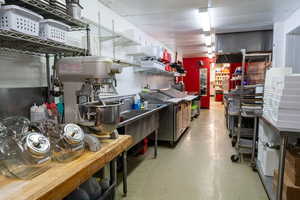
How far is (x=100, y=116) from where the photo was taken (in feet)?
4.97

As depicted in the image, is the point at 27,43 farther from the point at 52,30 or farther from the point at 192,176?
the point at 192,176

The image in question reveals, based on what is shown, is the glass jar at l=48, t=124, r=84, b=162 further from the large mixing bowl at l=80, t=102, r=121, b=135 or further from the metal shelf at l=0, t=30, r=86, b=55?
the metal shelf at l=0, t=30, r=86, b=55

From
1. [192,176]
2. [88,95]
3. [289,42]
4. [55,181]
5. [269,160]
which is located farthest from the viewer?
[289,42]

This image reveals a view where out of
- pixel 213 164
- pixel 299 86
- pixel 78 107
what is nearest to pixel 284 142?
pixel 299 86

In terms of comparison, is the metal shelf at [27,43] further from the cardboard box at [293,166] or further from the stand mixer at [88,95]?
the cardboard box at [293,166]


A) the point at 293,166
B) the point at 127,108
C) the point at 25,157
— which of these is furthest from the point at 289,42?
the point at 25,157

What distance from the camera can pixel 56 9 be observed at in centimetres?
167

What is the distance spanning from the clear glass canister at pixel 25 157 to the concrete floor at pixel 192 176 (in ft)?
4.83

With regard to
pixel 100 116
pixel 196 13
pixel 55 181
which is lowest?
pixel 55 181

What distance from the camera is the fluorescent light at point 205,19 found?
3.56 m

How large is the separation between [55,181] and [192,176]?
2.21m

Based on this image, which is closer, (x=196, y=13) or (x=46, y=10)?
(x=46, y=10)

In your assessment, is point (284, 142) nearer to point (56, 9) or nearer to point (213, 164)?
point (213, 164)

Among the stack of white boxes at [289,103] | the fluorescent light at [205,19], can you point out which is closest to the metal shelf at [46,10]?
the stack of white boxes at [289,103]
